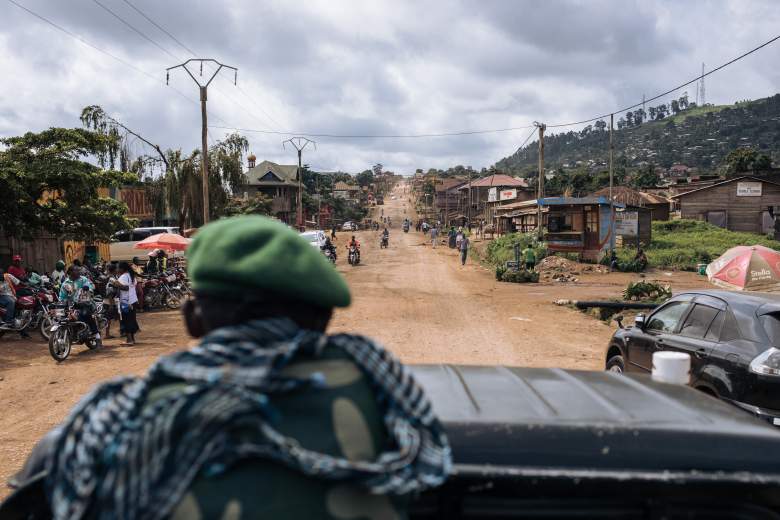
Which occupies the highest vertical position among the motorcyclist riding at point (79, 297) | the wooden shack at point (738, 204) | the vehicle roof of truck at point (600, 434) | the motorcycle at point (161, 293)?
the wooden shack at point (738, 204)

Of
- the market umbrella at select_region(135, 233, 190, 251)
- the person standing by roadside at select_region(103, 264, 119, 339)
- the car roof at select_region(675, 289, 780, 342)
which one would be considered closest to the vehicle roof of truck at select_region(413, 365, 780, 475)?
the car roof at select_region(675, 289, 780, 342)

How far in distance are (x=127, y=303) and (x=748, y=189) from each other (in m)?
44.4

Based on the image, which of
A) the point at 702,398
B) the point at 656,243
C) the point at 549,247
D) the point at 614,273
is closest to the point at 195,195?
the point at 549,247

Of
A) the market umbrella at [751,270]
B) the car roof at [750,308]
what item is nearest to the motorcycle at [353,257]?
the market umbrella at [751,270]

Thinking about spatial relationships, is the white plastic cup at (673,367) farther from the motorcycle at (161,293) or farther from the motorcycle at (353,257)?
the motorcycle at (353,257)

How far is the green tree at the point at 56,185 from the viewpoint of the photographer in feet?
41.3

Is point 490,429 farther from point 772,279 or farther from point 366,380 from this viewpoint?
point 772,279

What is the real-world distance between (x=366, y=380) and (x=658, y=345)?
5.90 m

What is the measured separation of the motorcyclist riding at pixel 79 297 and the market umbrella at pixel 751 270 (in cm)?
1240

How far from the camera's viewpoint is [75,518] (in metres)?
1.24

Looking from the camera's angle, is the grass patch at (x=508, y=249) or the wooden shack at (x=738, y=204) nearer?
the grass patch at (x=508, y=249)

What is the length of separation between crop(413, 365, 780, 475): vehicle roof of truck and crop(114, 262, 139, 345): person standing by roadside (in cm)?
1050

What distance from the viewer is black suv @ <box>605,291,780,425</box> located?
4996 millimetres

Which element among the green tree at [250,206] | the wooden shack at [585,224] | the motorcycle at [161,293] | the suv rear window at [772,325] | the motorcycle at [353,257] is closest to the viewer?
the suv rear window at [772,325]
